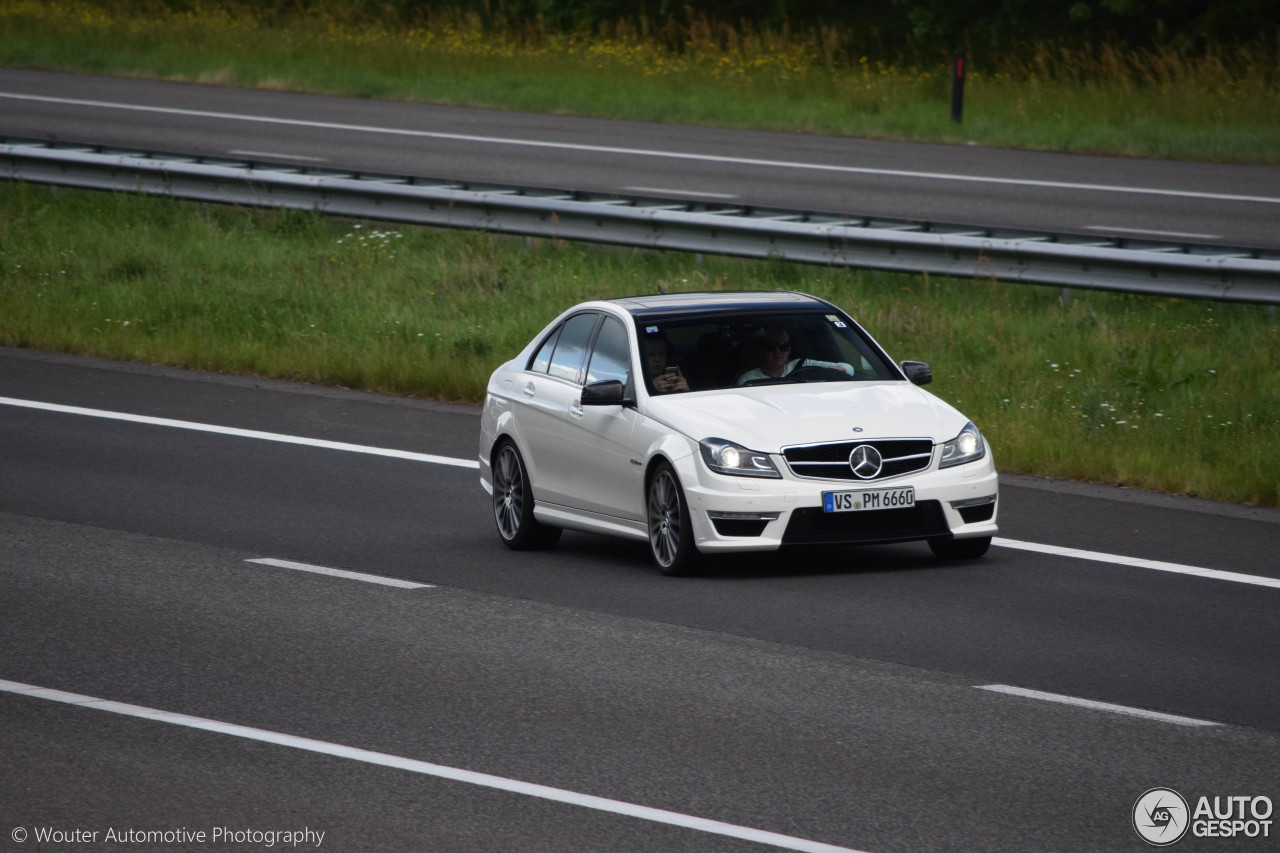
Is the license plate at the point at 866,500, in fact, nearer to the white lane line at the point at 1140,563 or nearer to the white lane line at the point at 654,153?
the white lane line at the point at 1140,563

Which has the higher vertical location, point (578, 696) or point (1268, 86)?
point (578, 696)

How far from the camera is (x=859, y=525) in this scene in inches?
402

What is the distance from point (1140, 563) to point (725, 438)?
2527 millimetres

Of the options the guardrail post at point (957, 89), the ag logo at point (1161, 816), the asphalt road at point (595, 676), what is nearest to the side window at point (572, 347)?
the asphalt road at point (595, 676)

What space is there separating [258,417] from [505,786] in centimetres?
1006

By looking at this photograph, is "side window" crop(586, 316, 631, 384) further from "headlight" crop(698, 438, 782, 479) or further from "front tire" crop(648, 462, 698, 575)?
"headlight" crop(698, 438, 782, 479)

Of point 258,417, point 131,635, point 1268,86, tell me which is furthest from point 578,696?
point 1268,86

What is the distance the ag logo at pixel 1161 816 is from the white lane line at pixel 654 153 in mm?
19979

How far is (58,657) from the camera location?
28.6 ft

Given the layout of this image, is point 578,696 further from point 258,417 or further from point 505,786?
point 258,417

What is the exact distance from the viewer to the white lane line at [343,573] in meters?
10.5

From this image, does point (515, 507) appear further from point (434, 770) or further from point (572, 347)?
point (434, 770)

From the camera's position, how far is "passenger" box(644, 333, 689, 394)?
11.1 metres

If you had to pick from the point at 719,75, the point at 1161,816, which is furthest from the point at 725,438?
the point at 719,75
